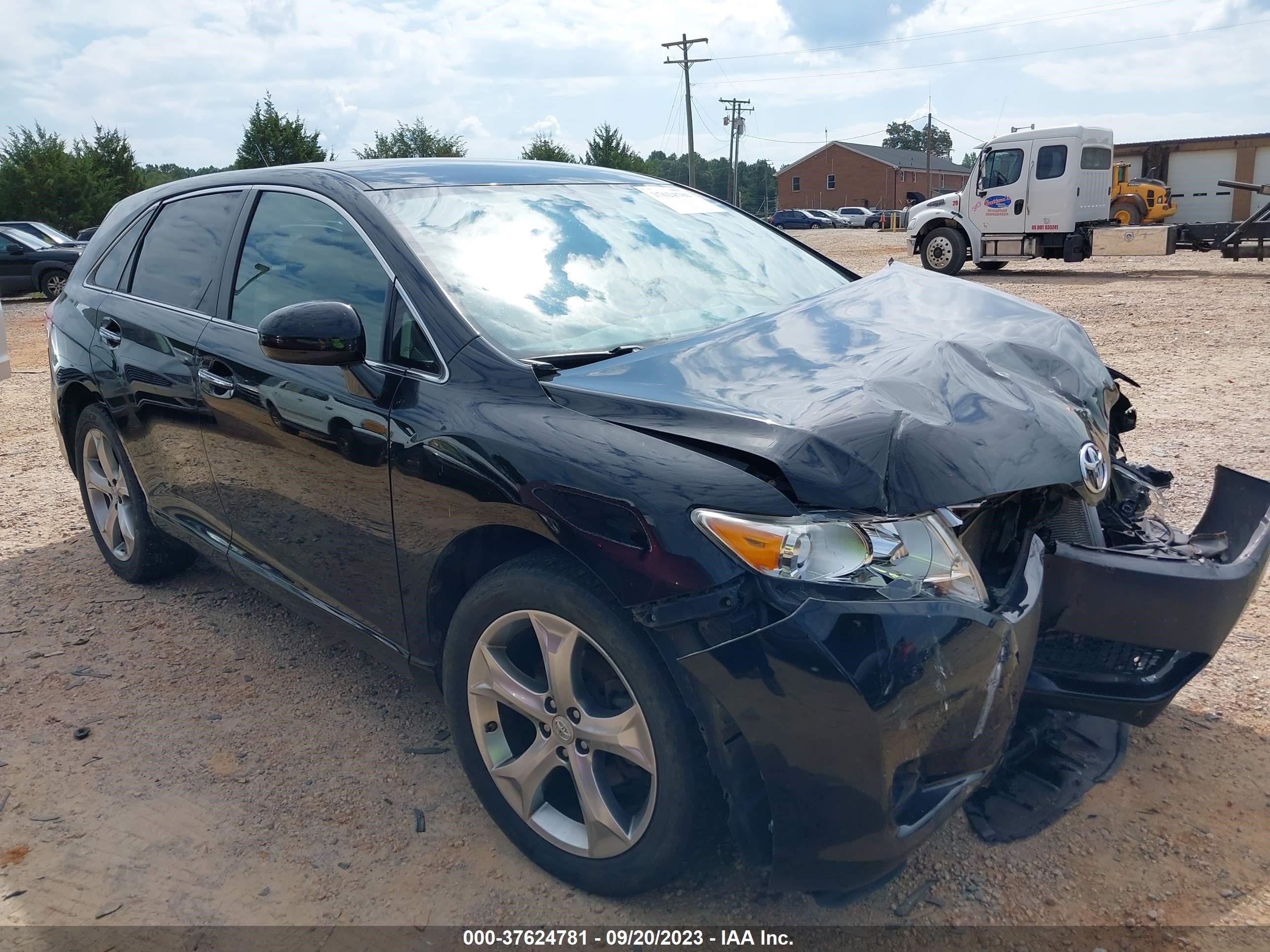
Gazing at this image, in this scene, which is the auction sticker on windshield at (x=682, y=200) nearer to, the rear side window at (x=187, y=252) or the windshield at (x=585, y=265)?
the windshield at (x=585, y=265)

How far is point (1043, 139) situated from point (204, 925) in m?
20.2

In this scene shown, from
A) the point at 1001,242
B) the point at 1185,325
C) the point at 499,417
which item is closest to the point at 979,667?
the point at 499,417

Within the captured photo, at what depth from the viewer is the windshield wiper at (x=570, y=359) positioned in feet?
8.08

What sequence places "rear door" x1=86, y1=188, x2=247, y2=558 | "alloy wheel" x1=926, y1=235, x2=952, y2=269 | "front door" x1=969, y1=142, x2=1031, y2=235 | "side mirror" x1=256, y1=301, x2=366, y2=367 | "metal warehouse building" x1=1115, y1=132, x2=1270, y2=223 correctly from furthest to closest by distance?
"metal warehouse building" x1=1115, y1=132, x2=1270, y2=223 → "alloy wheel" x1=926, y1=235, x2=952, y2=269 → "front door" x1=969, y1=142, x2=1031, y2=235 → "rear door" x1=86, y1=188, x2=247, y2=558 → "side mirror" x1=256, y1=301, x2=366, y2=367

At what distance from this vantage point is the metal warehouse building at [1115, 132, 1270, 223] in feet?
112

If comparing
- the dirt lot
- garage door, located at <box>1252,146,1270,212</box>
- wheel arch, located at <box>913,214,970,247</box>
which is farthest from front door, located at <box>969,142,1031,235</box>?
garage door, located at <box>1252,146,1270,212</box>

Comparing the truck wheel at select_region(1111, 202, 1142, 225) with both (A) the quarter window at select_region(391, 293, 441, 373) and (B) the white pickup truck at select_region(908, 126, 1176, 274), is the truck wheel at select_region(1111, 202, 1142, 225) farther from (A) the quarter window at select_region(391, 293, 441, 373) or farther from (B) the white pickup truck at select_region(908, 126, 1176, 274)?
(A) the quarter window at select_region(391, 293, 441, 373)

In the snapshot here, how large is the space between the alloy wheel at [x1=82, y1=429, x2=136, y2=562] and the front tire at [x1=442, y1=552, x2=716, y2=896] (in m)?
2.42

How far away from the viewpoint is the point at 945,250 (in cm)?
1981

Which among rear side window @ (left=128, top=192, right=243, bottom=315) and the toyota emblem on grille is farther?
rear side window @ (left=128, top=192, right=243, bottom=315)

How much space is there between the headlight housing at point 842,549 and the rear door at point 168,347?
2.23m

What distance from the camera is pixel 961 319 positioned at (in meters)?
2.93

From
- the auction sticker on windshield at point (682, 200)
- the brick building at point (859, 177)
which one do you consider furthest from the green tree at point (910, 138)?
the auction sticker on windshield at point (682, 200)

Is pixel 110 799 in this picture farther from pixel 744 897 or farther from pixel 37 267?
pixel 37 267
